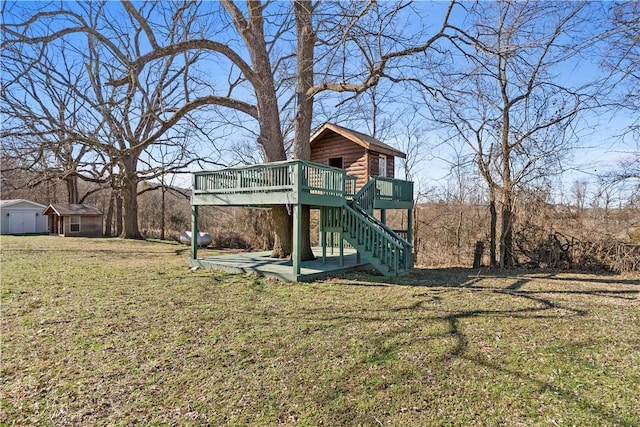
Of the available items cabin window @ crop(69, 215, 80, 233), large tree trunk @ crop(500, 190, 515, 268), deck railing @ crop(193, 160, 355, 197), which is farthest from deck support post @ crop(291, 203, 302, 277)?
cabin window @ crop(69, 215, 80, 233)

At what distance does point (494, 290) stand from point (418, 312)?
9.06 ft

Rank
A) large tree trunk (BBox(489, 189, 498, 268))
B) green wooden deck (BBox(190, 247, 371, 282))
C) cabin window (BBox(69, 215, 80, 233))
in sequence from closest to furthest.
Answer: green wooden deck (BBox(190, 247, 371, 282)), large tree trunk (BBox(489, 189, 498, 268)), cabin window (BBox(69, 215, 80, 233))

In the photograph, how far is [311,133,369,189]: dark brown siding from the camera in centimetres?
1259

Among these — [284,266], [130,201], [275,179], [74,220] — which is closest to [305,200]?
[275,179]

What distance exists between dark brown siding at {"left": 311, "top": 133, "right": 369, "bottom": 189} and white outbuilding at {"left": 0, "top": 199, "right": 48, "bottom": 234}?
85.3 ft

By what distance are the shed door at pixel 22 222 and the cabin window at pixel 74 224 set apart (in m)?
8.16

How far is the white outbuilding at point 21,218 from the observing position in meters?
27.1

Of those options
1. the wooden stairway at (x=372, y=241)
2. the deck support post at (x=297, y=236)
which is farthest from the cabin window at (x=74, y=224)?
the deck support post at (x=297, y=236)

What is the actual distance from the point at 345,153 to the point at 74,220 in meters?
21.0

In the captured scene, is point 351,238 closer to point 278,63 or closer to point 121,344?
point 121,344

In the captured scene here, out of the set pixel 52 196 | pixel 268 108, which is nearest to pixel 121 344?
pixel 268 108

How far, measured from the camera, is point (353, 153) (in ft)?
42.2

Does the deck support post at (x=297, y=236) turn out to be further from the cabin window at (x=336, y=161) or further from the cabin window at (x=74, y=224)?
the cabin window at (x=74, y=224)

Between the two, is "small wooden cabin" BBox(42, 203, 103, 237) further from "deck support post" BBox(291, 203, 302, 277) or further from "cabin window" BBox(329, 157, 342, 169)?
"deck support post" BBox(291, 203, 302, 277)
